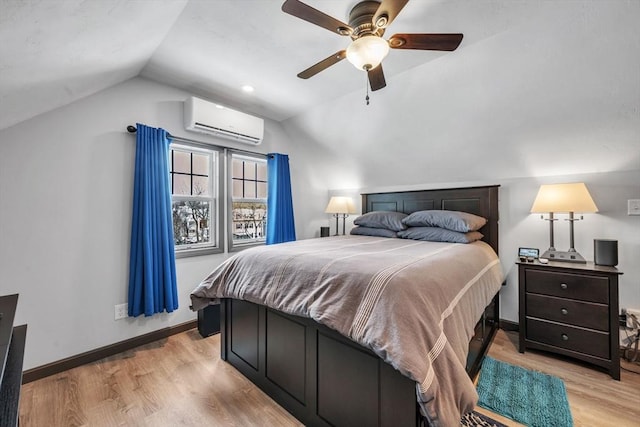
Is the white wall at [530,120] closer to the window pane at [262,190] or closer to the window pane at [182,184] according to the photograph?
the window pane at [262,190]

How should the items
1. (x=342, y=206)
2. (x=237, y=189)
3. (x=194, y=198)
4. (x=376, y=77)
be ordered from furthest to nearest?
1. (x=342, y=206)
2. (x=237, y=189)
3. (x=194, y=198)
4. (x=376, y=77)

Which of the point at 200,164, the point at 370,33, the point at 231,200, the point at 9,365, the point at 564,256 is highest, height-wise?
the point at 370,33

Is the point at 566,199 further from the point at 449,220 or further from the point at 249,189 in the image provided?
the point at 249,189

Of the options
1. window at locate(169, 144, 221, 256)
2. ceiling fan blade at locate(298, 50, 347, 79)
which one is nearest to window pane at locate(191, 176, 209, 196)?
window at locate(169, 144, 221, 256)

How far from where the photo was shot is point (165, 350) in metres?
2.46

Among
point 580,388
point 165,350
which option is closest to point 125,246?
point 165,350

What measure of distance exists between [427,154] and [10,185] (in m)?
3.72

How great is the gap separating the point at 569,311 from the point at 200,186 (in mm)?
3735

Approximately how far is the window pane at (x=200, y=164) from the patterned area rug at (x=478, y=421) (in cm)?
324

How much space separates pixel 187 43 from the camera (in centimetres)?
212

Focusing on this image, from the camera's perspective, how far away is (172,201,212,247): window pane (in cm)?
301

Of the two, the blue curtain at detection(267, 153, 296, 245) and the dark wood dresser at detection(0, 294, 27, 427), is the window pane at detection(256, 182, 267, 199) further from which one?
the dark wood dresser at detection(0, 294, 27, 427)

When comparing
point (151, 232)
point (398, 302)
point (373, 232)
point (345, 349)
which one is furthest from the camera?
point (373, 232)

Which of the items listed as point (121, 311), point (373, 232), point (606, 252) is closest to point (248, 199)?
point (373, 232)
